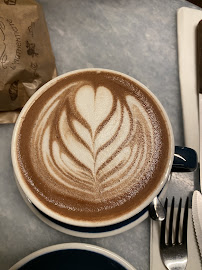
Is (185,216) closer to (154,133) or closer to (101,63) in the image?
(154,133)

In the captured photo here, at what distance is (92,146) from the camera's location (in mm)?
710

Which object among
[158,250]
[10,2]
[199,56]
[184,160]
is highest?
[10,2]

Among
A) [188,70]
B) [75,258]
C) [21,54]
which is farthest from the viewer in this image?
[188,70]

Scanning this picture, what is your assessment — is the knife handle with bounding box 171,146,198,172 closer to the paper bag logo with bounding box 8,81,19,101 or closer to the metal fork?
the metal fork

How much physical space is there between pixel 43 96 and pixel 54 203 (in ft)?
0.78

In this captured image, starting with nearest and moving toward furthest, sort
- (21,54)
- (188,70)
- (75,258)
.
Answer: (75,258) < (21,54) < (188,70)

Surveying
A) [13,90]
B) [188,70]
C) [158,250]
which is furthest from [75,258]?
[188,70]

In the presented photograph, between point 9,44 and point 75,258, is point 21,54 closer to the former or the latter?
point 9,44

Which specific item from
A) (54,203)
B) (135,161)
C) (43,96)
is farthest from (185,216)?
(43,96)

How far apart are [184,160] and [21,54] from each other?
45 cm

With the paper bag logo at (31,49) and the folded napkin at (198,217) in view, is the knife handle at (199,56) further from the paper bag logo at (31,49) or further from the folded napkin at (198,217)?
the paper bag logo at (31,49)

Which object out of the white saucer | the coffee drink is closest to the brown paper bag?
the coffee drink

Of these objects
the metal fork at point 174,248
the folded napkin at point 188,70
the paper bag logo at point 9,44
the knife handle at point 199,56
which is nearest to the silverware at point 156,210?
the metal fork at point 174,248

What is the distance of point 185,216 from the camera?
746 millimetres
